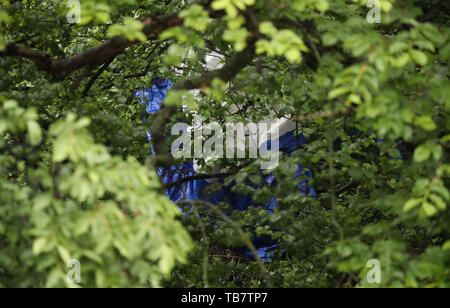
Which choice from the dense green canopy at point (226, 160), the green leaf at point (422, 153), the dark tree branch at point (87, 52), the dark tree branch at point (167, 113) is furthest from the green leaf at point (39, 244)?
the green leaf at point (422, 153)

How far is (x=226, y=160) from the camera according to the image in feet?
14.3

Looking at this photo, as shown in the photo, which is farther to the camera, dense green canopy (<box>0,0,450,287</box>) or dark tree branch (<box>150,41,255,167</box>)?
dark tree branch (<box>150,41,255,167</box>)

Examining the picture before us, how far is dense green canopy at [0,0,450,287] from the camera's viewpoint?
2359 mm

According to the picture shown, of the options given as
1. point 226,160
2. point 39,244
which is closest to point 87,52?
point 226,160

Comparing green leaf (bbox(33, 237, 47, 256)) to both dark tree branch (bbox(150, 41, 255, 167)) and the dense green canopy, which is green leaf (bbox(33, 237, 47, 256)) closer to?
the dense green canopy

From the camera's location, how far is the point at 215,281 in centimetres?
388

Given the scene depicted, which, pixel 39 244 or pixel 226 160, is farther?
pixel 226 160

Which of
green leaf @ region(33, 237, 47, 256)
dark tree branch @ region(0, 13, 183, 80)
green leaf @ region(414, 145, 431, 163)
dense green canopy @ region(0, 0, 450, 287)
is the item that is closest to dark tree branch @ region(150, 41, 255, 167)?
dense green canopy @ region(0, 0, 450, 287)

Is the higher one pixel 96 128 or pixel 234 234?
pixel 96 128

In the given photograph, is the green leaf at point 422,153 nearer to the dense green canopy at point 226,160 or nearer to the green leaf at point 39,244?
the dense green canopy at point 226,160

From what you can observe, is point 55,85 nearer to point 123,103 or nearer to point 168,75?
point 123,103

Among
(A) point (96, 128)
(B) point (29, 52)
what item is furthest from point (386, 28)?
(B) point (29, 52)

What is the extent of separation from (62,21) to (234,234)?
6.84ft

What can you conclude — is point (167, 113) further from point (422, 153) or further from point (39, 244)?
point (422, 153)
